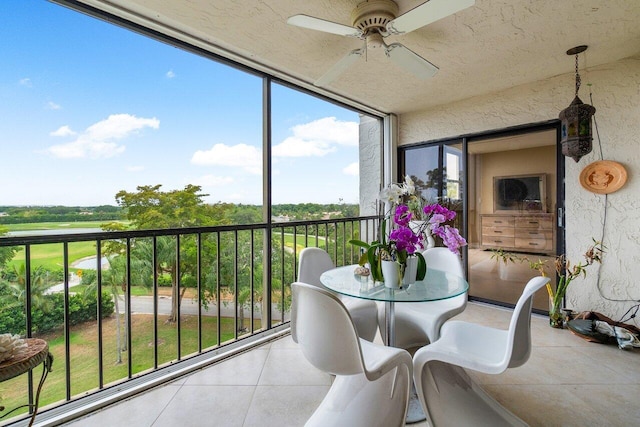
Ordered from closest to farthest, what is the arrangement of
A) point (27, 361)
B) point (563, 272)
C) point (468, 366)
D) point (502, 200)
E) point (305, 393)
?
point (27, 361)
point (468, 366)
point (305, 393)
point (563, 272)
point (502, 200)

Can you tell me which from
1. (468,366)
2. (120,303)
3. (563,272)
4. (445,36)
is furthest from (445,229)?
(120,303)

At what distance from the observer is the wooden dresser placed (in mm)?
3131

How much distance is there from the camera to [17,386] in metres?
1.78

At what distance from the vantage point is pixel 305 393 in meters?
1.81

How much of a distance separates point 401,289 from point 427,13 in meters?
1.46

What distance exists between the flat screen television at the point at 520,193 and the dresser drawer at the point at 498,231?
8.5 inches

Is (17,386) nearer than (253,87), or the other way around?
(17,386)

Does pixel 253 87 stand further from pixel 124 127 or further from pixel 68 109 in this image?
pixel 68 109

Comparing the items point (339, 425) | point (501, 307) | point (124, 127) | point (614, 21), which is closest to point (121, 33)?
point (124, 127)

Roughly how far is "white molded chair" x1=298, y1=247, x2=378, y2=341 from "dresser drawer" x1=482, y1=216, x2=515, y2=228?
2273mm

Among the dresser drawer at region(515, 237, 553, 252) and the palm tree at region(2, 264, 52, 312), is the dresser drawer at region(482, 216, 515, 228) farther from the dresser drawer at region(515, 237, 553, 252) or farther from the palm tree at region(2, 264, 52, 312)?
the palm tree at region(2, 264, 52, 312)

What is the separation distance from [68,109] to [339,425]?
252cm

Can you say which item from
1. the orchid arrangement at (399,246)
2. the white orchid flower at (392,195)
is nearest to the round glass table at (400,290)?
the orchid arrangement at (399,246)

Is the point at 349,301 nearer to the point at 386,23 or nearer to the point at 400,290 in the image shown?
the point at 400,290
